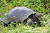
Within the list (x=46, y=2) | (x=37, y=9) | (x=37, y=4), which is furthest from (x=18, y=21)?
(x=46, y=2)

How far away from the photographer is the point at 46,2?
7.09 meters

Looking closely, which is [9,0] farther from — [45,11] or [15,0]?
[45,11]

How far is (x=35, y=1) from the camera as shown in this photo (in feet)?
23.0

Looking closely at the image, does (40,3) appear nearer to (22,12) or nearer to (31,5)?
(31,5)

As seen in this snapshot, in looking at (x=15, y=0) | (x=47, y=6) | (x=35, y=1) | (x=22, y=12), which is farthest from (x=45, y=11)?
(x=22, y=12)

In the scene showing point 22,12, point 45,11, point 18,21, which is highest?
point 22,12

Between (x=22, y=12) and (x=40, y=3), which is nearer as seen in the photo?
(x=22, y=12)

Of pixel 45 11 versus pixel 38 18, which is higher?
pixel 38 18

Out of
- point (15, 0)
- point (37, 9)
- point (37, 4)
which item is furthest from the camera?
point (15, 0)

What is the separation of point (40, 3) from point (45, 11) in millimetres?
685

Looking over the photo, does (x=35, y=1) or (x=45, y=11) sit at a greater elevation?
(x=35, y=1)

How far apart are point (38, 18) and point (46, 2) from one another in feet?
11.6

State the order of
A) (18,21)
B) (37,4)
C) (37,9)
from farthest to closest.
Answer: (37,4)
(37,9)
(18,21)

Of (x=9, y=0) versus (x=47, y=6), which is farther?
(x=9, y=0)
